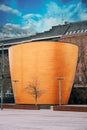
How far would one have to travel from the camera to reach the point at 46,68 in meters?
49.2

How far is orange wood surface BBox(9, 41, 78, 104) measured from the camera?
48781 mm

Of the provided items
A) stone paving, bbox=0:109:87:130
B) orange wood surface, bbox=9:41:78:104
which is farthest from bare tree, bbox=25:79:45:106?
stone paving, bbox=0:109:87:130

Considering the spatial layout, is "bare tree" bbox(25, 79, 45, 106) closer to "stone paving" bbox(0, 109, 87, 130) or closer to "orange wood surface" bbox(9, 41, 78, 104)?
"orange wood surface" bbox(9, 41, 78, 104)

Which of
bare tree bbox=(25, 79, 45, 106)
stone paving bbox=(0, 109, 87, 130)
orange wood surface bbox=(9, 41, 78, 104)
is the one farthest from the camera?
orange wood surface bbox=(9, 41, 78, 104)

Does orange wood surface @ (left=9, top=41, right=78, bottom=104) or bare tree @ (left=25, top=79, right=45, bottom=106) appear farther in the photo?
orange wood surface @ (left=9, top=41, right=78, bottom=104)

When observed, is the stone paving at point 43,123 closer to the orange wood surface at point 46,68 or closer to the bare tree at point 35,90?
the bare tree at point 35,90

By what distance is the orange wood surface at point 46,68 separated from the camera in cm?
4878

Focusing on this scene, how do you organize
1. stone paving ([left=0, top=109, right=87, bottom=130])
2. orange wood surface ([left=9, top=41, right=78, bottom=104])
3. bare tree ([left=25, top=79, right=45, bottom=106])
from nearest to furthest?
stone paving ([left=0, top=109, right=87, bottom=130]) → bare tree ([left=25, top=79, right=45, bottom=106]) → orange wood surface ([left=9, top=41, right=78, bottom=104])

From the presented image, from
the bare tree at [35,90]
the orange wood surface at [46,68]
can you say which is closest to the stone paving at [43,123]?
the bare tree at [35,90]

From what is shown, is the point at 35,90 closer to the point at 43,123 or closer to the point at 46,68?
the point at 46,68

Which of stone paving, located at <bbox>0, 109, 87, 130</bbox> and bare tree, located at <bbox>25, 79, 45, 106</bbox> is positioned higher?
bare tree, located at <bbox>25, 79, 45, 106</bbox>

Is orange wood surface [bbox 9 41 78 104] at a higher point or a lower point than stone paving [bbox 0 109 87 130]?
higher

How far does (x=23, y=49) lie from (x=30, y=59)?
1876 millimetres

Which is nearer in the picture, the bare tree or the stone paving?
the stone paving
